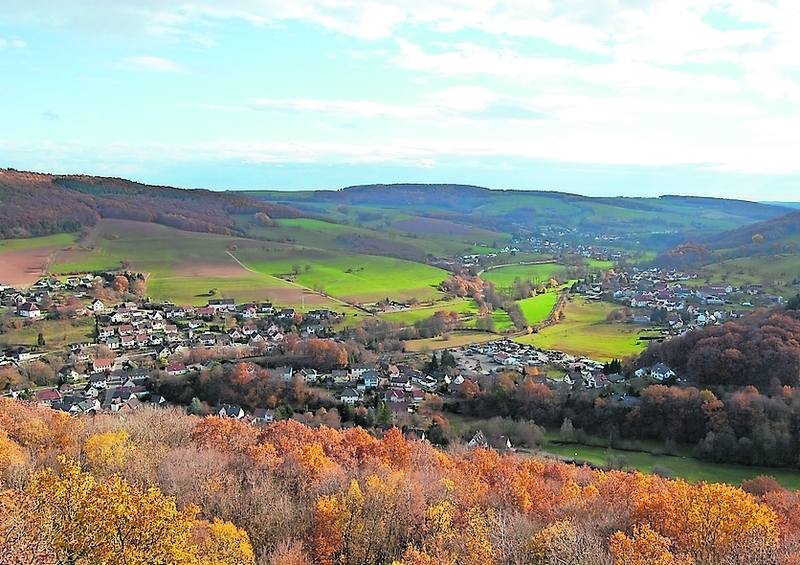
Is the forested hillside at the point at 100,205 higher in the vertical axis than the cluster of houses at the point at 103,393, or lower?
higher

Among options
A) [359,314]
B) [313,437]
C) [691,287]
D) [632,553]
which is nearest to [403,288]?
[359,314]

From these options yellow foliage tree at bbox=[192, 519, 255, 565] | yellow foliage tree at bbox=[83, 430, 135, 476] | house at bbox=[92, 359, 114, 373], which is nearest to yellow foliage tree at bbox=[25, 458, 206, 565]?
yellow foliage tree at bbox=[192, 519, 255, 565]

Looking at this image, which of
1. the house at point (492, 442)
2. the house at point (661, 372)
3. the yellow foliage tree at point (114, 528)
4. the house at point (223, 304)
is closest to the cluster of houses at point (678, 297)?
the house at point (661, 372)

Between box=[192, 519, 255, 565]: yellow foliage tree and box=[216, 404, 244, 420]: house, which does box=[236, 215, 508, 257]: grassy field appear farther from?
box=[192, 519, 255, 565]: yellow foliage tree

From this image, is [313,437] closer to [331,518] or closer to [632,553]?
[331,518]

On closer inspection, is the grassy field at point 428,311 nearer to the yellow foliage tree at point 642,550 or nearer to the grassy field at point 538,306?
the grassy field at point 538,306

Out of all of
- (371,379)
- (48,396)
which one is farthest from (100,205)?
(371,379)
